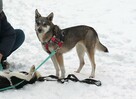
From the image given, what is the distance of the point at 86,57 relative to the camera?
7512 millimetres

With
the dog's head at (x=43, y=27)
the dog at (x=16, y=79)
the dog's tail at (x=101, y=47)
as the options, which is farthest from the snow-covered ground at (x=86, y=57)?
the dog's head at (x=43, y=27)

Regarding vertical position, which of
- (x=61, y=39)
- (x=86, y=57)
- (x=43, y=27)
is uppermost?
(x=43, y=27)

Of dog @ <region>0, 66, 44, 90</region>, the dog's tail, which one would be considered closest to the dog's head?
dog @ <region>0, 66, 44, 90</region>

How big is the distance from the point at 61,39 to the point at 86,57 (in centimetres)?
164

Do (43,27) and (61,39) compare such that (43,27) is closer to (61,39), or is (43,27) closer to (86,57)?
(61,39)

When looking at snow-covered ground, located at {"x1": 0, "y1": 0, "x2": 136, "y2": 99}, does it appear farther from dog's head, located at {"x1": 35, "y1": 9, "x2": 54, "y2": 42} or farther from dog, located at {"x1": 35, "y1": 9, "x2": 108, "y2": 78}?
dog's head, located at {"x1": 35, "y1": 9, "x2": 54, "y2": 42}

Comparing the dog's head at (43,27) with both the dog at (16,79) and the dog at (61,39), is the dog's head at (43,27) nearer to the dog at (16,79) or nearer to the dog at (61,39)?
the dog at (61,39)

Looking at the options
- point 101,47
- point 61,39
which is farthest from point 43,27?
point 101,47

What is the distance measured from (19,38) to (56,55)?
107 cm

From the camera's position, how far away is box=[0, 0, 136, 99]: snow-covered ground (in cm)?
518

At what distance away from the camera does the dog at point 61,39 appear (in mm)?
5793

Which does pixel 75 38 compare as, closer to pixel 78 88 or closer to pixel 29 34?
pixel 78 88

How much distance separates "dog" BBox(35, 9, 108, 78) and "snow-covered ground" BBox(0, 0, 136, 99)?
0.46m

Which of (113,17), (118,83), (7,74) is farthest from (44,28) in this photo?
(113,17)
